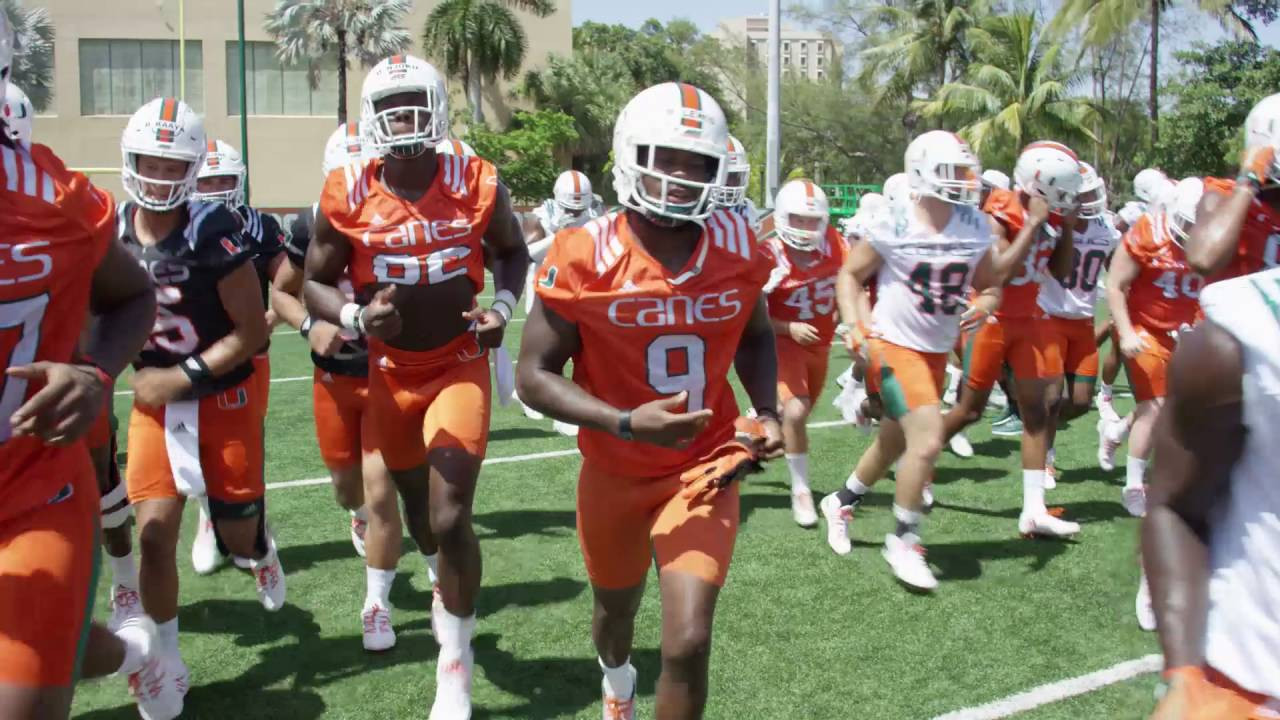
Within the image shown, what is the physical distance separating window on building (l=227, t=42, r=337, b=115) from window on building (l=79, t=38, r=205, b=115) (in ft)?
4.58


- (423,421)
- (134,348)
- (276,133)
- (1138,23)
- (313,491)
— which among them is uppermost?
(1138,23)

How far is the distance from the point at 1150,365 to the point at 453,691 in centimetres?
455

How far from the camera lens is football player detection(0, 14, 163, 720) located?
251cm

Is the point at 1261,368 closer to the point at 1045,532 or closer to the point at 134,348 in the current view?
the point at 134,348

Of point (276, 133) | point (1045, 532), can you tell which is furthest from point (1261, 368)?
point (276, 133)

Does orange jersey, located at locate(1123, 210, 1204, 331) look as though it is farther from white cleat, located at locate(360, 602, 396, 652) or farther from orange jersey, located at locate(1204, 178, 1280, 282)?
white cleat, located at locate(360, 602, 396, 652)

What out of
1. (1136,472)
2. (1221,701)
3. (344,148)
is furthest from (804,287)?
(1221,701)

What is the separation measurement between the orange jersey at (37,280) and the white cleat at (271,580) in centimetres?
294

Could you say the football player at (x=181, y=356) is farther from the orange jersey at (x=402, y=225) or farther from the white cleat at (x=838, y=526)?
the white cleat at (x=838, y=526)

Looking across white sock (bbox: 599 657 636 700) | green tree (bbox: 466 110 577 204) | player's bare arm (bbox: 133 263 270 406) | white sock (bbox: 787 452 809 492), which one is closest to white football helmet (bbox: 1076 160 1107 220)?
white sock (bbox: 787 452 809 492)

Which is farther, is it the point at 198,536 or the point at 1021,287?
the point at 1021,287

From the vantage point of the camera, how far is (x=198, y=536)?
6672 mm

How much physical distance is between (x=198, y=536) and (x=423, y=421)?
8.25 feet

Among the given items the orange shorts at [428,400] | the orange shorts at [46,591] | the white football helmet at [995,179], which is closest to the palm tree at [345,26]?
the white football helmet at [995,179]
